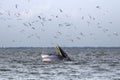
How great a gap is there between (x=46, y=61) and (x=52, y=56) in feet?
8.59

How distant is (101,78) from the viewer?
64.9 m

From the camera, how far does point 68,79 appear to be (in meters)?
63.3

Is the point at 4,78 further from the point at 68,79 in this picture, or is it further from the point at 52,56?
the point at 52,56

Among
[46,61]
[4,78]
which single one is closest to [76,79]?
[4,78]

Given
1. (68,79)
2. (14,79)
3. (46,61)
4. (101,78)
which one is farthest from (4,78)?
(46,61)

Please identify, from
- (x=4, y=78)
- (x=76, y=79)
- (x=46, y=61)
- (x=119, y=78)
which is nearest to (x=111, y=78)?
(x=119, y=78)

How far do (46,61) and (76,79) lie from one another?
53.2 meters

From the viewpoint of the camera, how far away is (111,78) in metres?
65.1

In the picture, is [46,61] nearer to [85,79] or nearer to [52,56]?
[52,56]

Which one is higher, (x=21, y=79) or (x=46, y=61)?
(x=21, y=79)

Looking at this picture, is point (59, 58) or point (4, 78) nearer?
point (4, 78)

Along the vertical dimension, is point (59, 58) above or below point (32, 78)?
below

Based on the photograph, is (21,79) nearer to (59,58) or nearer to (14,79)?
(14,79)

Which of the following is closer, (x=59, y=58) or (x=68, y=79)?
(x=68, y=79)
